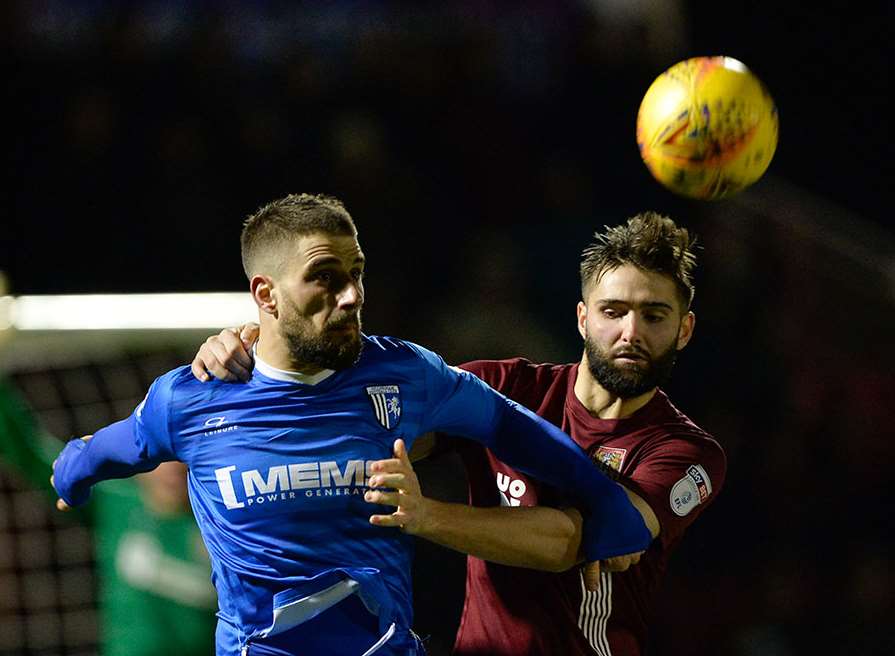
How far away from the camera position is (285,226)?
349 cm

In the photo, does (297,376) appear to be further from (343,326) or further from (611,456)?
(611,456)

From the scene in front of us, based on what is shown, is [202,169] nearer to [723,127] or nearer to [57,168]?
[57,168]

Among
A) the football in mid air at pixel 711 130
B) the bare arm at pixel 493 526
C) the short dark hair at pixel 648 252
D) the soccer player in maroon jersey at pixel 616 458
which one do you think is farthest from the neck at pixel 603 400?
the football in mid air at pixel 711 130

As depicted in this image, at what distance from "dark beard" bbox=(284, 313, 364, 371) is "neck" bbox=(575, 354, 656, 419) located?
0.88 metres

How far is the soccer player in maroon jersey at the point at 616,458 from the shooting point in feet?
12.6

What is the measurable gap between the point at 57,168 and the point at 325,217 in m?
5.45

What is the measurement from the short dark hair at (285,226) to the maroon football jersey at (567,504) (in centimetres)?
89

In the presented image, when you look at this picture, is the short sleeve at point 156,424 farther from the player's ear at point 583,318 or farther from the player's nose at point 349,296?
the player's ear at point 583,318

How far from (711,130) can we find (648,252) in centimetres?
50

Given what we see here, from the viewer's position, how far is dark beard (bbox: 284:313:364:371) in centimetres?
340

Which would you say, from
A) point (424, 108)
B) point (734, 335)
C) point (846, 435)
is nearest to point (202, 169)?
point (424, 108)

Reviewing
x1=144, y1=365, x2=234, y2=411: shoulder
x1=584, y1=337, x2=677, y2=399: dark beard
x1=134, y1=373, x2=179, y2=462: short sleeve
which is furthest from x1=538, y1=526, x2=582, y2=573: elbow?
x1=134, y1=373, x2=179, y2=462: short sleeve

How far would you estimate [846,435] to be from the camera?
8680 mm

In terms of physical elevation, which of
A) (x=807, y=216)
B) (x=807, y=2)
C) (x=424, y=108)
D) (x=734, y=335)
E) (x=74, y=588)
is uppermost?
(x=807, y=2)
